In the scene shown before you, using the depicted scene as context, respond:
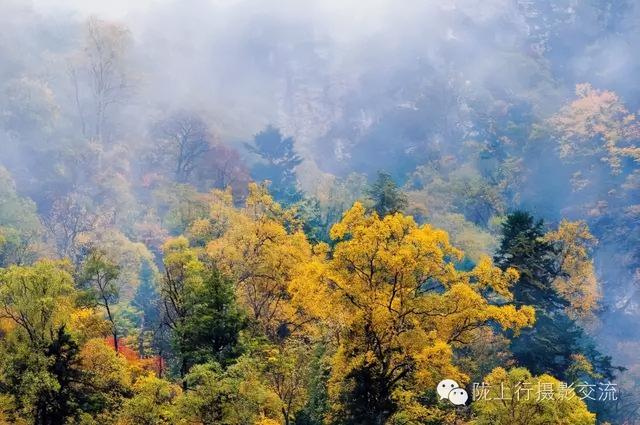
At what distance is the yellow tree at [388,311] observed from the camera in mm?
26328

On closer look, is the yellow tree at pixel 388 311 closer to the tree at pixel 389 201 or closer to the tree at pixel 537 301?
the tree at pixel 537 301

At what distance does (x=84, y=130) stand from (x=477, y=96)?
166 feet

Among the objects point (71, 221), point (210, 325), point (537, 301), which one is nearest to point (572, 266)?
point (537, 301)

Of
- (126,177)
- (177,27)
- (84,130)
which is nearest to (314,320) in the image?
(126,177)

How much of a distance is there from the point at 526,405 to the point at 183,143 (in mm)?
60637

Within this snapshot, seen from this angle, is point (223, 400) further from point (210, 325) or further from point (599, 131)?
point (599, 131)

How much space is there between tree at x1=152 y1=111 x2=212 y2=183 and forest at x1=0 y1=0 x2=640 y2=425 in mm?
353

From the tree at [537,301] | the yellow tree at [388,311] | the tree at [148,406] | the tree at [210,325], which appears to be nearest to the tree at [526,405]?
the yellow tree at [388,311]

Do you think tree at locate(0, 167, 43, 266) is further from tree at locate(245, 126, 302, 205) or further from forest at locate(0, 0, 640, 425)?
tree at locate(245, 126, 302, 205)

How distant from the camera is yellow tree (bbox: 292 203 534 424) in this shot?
1037 inches

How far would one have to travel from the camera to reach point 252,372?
80.4 feet

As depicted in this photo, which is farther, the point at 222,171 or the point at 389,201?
the point at 222,171

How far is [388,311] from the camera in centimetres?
2652

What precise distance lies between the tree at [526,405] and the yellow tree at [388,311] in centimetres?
236
